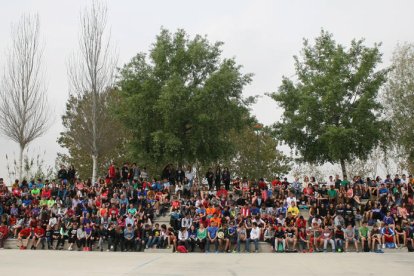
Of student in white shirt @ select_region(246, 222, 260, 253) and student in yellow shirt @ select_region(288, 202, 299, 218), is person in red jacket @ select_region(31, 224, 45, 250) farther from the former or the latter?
student in yellow shirt @ select_region(288, 202, 299, 218)

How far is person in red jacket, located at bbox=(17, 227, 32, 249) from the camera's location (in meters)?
22.8

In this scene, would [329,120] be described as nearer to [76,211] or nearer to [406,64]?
[406,64]

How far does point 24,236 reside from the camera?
2300cm

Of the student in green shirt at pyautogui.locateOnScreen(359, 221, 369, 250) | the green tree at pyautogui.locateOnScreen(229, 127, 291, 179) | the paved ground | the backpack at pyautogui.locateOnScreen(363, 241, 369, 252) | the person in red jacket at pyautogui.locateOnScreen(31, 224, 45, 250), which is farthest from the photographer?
the green tree at pyautogui.locateOnScreen(229, 127, 291, 179)

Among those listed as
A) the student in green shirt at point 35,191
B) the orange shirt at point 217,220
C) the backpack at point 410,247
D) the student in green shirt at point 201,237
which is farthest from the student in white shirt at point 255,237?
the student in green shirt at point 35,191

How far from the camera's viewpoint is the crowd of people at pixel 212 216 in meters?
21.4

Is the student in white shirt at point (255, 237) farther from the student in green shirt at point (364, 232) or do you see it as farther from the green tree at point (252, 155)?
the green tree at point (252, 155)

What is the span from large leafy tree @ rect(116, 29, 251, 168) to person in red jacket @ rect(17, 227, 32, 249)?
1102 centimetres

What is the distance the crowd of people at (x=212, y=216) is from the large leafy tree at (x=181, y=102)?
577 centimetres

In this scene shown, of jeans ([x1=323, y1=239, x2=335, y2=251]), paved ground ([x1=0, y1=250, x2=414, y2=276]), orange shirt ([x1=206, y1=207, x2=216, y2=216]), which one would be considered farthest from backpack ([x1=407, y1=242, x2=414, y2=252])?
orange shirt ([x1=206, y1=207, x2=216, y2=216])

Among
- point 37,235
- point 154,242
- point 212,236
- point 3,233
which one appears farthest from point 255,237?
point 3,233

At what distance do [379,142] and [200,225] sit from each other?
17548mm

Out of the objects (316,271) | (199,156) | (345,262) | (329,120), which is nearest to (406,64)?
(329,120)

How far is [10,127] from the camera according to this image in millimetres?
35844
